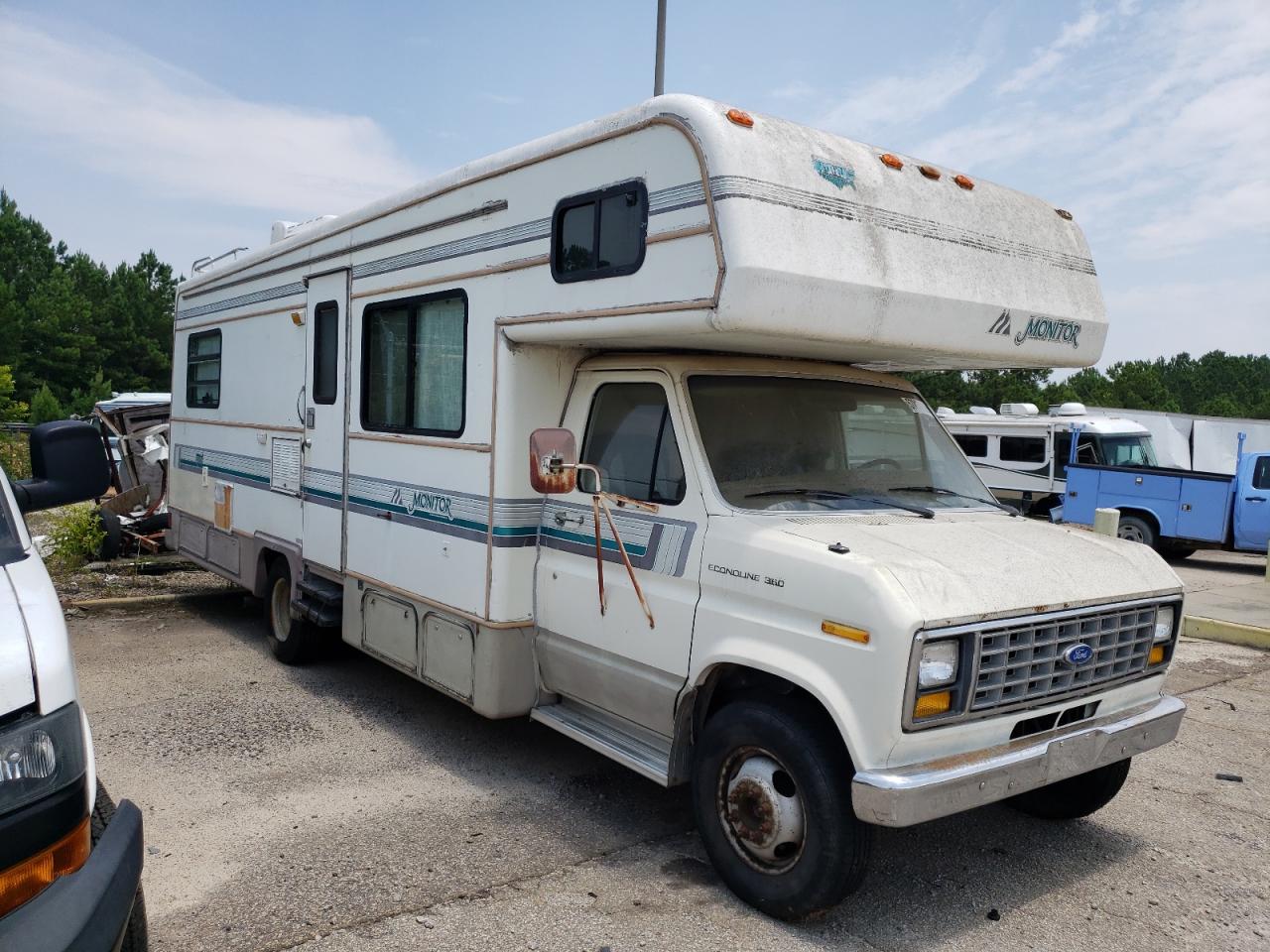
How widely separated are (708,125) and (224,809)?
3738 millimetres

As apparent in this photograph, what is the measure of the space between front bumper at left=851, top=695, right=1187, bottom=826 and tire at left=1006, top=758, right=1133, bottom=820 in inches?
18.4

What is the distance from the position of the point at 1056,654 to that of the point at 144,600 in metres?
8.01

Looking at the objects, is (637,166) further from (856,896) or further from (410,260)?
(856,896)

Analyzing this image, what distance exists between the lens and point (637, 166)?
4.19 meters

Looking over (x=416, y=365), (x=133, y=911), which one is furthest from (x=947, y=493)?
(x=133, y=911)

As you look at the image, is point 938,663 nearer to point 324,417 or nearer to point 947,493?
point 947,493

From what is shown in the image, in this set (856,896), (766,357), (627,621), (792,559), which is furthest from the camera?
(766,357)

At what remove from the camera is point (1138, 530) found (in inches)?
602

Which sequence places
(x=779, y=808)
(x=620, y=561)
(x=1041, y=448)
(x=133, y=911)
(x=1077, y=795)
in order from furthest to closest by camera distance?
1. (x=1041, y=448)
2. (x=1077, y=795)
3. (x=620, y=561)
4. (x=779, y=808)
5. (x=133, y=911)

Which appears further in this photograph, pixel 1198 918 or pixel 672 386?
pixel 672 386

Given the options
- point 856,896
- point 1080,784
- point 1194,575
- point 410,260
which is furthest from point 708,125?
point 1194,575

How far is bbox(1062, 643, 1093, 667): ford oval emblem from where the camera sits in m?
3.78

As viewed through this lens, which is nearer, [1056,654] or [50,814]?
[50,814]

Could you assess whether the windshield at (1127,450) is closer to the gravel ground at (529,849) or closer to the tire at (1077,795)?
the gravel ground at (529,849)
